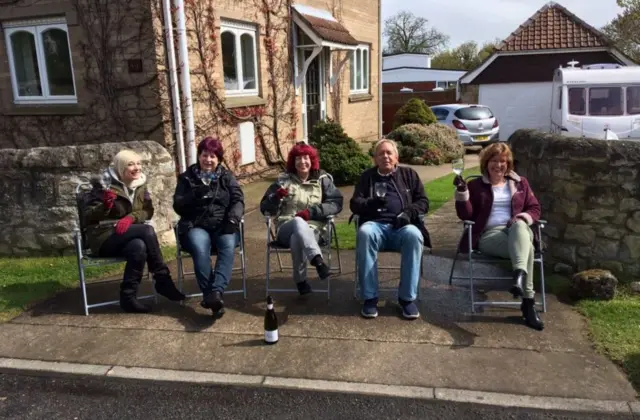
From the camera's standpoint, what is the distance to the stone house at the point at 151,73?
8188 millimetres

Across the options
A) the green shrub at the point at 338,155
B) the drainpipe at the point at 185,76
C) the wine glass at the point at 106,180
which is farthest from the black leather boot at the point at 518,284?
the green shrub at the point at 338,155

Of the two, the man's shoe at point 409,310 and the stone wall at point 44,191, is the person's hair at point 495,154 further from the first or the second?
the stone wall at point 44,191

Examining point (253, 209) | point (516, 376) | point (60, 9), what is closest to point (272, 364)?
point (516, 376)

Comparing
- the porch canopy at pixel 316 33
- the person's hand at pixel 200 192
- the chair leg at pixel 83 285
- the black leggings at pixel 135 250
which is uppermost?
the porch canopy at pixel 316 33

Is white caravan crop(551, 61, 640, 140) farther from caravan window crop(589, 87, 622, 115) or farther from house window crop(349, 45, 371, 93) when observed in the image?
house window crop(349, 45, 371, 93)

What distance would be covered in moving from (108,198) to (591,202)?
13.6 ft

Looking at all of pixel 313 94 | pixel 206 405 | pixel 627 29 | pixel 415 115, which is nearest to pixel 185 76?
pixel 313 94

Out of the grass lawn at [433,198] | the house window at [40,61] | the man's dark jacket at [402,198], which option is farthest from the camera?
the house window at [40,61]

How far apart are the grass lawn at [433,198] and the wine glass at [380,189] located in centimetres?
168

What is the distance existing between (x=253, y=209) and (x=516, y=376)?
5569 mm

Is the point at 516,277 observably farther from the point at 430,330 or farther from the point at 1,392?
the point at 1,392

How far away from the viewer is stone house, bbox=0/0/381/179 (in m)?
8.19

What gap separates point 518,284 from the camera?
13.0 ft

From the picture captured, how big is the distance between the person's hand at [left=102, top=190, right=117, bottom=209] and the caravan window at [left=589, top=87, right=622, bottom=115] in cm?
1229
